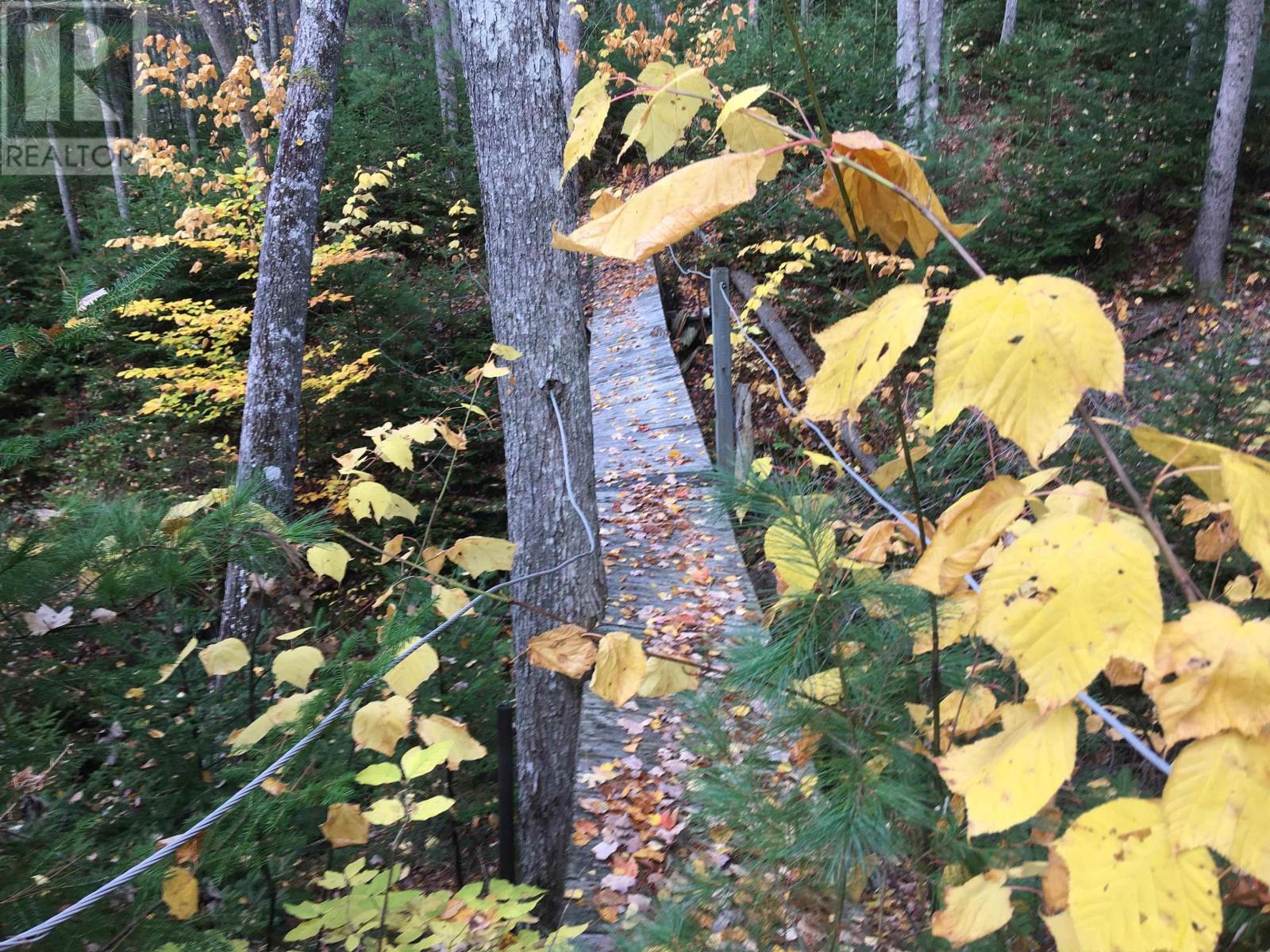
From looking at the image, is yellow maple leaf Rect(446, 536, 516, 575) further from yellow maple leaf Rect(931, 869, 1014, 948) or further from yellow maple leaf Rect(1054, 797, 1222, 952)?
yellow maple leaf Rect(1054, 797, 1222, 952)

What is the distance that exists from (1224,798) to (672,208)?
698 mm

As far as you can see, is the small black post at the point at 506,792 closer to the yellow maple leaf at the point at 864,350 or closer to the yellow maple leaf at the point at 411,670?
the yellow maple leaf at the point at 411,670

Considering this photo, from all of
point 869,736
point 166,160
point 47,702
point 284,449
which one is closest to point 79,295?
point 47,702

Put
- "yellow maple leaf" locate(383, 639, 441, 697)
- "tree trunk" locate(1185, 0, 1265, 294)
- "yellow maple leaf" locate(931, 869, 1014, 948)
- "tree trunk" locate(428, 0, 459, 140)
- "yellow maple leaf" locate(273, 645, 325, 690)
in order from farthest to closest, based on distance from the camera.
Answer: "tree trunk" locate(428, 0, 459, 140), "tree trunk" locate(1185, 0, 1265, 294), "yellow maple leaf" locate(273, 645, 325, 690), "yellow maple leaf" locate(383, 639, 441, 697), "yellow maple leaf" locate(931, 869, 1014, 948)

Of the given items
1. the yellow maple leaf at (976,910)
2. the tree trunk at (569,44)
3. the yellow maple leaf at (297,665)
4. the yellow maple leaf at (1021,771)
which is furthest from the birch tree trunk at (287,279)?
the tree trunk at (569,44)

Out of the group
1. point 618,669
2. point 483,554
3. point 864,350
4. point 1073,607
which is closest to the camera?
point 1073,607

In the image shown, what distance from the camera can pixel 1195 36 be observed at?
28.5 ft

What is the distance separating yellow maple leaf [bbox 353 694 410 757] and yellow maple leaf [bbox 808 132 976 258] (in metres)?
1.46

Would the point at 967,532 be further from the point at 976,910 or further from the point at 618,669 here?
the point at 618,669

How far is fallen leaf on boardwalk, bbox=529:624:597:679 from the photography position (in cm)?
182

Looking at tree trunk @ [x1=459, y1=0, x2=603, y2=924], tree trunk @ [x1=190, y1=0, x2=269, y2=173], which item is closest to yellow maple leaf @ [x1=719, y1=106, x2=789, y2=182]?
tree trunk @ [x1=459, y1=0, x2=603, y2=924]

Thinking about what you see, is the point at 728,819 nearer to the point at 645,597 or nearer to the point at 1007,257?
the point at 645,597

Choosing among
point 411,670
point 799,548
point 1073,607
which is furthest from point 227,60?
point 1073,607

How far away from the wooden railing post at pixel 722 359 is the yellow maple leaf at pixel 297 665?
313cm
